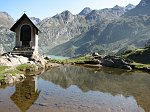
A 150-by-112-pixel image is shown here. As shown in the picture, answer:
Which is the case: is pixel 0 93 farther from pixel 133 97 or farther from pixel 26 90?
pixel 133 97

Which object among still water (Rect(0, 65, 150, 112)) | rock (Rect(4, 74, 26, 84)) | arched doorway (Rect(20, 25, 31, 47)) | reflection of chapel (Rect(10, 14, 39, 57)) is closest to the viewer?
still water (Rect(0, 65, 150, 112))

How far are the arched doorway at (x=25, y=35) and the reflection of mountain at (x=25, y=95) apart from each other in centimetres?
4034

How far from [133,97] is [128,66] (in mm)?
42821

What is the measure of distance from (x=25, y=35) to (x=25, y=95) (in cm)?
4999

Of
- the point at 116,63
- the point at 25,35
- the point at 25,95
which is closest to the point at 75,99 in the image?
the point at 25,95

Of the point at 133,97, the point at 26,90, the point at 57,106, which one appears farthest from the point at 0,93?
the point at 133,97

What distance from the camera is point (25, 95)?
111 ft

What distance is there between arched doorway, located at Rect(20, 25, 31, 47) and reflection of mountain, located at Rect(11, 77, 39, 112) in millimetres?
40341

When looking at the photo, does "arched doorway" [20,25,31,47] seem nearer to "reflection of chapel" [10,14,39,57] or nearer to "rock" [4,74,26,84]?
"reflection of chapel" [10,14,39,57]

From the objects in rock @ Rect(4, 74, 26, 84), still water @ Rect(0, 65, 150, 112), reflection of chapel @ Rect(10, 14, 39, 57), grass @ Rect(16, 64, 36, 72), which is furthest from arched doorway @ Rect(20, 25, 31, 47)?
still water @ Rect(0, 65, 150, 112)

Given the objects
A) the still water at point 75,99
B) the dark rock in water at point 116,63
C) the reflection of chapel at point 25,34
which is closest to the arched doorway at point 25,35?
the reflection of chapel at point 25,34

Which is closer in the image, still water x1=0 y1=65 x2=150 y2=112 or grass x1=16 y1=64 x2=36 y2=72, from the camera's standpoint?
still water x1=0 y1=65 x2=150 y2=112

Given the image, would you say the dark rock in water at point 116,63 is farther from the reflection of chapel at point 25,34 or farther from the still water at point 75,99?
→ the still water at point 75,99

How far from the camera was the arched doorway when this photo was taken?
8119 cm
